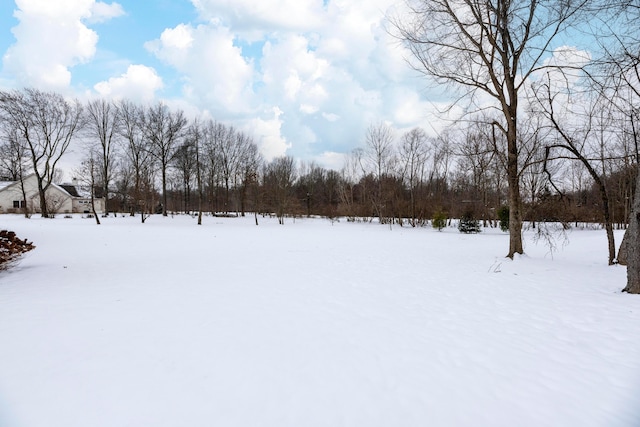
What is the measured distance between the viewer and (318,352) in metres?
3.67

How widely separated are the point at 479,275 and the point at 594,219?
26.3 metres

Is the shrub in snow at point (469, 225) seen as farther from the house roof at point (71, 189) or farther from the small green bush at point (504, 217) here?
the house roof at point (71, 189)

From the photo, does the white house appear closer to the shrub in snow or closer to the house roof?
the house roof

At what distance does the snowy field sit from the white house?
157 ft

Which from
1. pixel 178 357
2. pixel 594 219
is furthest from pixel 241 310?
pixel 594 219

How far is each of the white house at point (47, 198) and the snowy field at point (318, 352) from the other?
48.0 m

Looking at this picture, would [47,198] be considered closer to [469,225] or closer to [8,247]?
[8,247]

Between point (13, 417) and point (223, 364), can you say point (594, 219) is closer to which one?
point (223, 364)

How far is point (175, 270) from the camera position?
8.57m

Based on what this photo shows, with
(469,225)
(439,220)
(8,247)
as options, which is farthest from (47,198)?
(469,225)

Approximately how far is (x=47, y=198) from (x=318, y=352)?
188ft

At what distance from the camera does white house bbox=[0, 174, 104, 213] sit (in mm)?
45384

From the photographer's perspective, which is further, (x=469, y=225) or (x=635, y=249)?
(x=469, y=225)

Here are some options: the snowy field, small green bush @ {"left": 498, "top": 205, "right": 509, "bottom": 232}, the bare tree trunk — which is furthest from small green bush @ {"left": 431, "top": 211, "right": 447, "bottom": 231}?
the bare tree trunk
